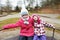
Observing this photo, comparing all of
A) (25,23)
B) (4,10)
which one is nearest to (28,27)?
(25,23)

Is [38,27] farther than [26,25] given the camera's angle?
Yes

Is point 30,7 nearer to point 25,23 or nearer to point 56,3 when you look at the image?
point 56,3

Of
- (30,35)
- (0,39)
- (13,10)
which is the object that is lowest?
(13,10)

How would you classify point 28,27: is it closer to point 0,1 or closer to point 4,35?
point 4,35

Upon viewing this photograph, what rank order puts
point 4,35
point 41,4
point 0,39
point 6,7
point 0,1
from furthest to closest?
point 41,4, point 6,7, point 0,1, point 4,35, point 0,39

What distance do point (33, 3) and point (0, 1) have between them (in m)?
6.38

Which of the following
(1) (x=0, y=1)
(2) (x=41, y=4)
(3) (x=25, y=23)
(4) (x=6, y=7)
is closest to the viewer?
(3) (x=25, y=23)

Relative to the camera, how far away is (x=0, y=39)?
8.90 m

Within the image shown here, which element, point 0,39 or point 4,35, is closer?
point 0,39

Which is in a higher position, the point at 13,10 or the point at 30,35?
the point at 30,35

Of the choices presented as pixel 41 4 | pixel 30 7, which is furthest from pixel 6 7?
pixel 41 4

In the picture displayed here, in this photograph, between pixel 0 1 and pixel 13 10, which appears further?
pixel 13 10

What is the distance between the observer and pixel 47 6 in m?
32.1

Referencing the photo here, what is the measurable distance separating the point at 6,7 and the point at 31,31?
24620 millimetres
